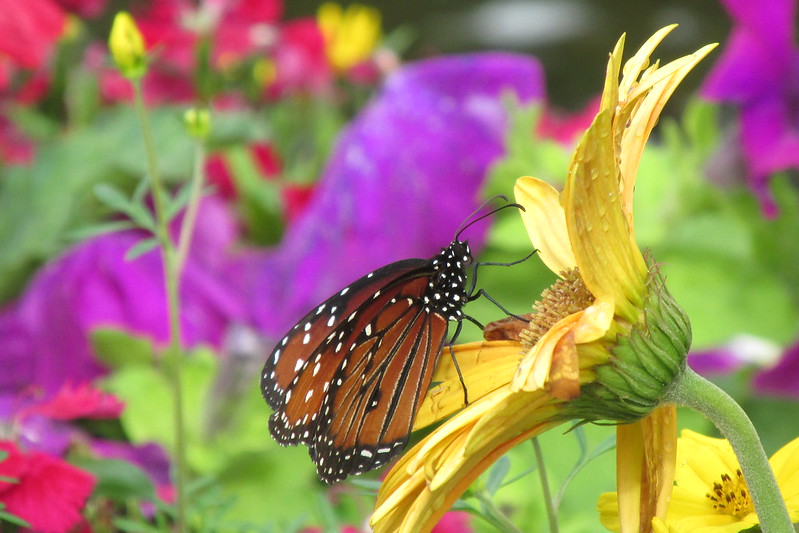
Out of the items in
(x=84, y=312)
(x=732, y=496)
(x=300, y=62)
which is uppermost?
(x=300, y=62)

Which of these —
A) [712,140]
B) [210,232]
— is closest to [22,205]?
[210,232]

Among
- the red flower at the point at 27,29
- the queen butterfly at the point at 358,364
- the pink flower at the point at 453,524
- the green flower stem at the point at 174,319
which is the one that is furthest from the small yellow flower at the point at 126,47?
the red flower at the point at 27,29

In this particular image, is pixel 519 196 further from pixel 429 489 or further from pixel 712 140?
pixel 712 140

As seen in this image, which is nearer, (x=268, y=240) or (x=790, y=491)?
(x=790, y=491)

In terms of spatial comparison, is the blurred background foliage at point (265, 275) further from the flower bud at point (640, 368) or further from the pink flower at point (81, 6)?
the flower bud at point (640, 368)

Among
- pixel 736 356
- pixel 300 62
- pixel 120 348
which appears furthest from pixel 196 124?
pixel 300 62

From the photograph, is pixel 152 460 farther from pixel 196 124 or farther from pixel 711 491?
pixel 711 491

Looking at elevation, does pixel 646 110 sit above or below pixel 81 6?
below
